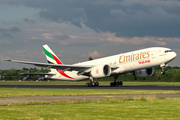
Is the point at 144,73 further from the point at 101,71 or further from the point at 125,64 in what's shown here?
the point at 101,71

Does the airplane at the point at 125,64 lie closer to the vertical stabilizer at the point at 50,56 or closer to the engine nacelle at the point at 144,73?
the engine nacelle at the point at 144,73

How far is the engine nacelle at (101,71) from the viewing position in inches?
1700

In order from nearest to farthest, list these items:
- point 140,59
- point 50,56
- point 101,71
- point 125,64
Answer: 1. point 140,59
2. point 101,71
3. point 125,64
4. point 50,56

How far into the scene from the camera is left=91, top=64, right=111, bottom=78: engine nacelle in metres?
43.2

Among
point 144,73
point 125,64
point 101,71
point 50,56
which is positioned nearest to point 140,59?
point 125,64

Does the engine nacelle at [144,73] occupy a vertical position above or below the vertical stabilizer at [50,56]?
below

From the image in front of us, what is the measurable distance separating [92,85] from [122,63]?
656 cm

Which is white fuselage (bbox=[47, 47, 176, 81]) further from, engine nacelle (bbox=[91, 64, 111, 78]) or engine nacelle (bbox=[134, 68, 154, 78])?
engine nacelle (bbox=[134, 68, 154, 78])

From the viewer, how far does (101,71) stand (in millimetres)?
43188

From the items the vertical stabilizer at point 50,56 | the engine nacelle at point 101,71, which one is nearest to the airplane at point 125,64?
the engine nacelle at point 101,71

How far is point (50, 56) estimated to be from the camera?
185 ft

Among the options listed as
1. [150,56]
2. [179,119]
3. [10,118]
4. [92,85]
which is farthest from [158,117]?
[92,85]

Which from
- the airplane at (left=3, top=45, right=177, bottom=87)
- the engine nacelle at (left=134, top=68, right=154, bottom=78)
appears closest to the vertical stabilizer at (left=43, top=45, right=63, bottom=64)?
the airplane at (left=3, top=45, right=177, bottom=87)

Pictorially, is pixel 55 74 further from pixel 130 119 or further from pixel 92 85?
pixel 130 119
